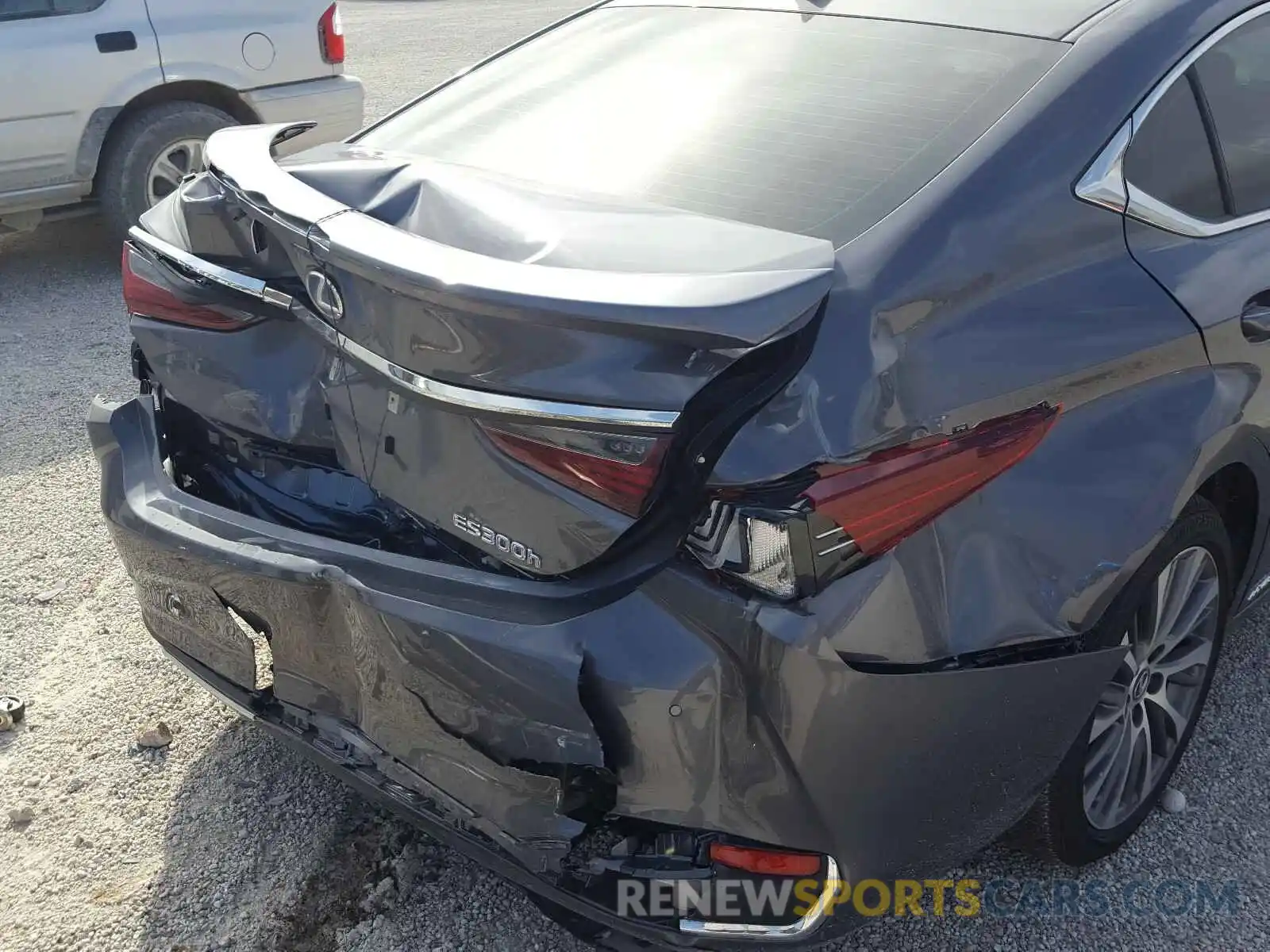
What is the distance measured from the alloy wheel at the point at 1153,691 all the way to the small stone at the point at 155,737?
2122mm

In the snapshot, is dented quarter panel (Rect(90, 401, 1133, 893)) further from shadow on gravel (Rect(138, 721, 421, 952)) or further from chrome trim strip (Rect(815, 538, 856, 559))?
shadow on gravel (Rect(138, 721, 421, 952))

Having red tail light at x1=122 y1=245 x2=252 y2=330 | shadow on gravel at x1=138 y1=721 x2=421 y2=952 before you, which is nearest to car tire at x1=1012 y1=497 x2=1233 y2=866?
shadow on gravel at x1=138 y1=721 x2=421 y2=952

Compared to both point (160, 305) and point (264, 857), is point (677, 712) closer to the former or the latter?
point (264, 857)

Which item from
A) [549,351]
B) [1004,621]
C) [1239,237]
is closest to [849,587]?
[1004,621]

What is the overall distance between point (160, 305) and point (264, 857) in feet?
3.91

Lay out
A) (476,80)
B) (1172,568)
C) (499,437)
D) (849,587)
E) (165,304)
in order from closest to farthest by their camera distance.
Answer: (849,587), (499,437), (1172,568), (165,304), (476,80)

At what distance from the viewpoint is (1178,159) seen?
2.25 metres

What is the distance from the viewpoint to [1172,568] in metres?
2.26

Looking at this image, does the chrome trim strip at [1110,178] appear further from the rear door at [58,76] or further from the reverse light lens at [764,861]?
the rear door at [58,76]

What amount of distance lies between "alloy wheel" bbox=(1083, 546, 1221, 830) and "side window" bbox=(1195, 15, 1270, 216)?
2.48 feet

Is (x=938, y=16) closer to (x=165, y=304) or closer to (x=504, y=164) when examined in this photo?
(x=504, y=164)

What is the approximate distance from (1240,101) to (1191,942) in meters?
1.70

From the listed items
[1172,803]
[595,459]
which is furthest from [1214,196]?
[595,459]

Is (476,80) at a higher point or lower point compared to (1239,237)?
higher
